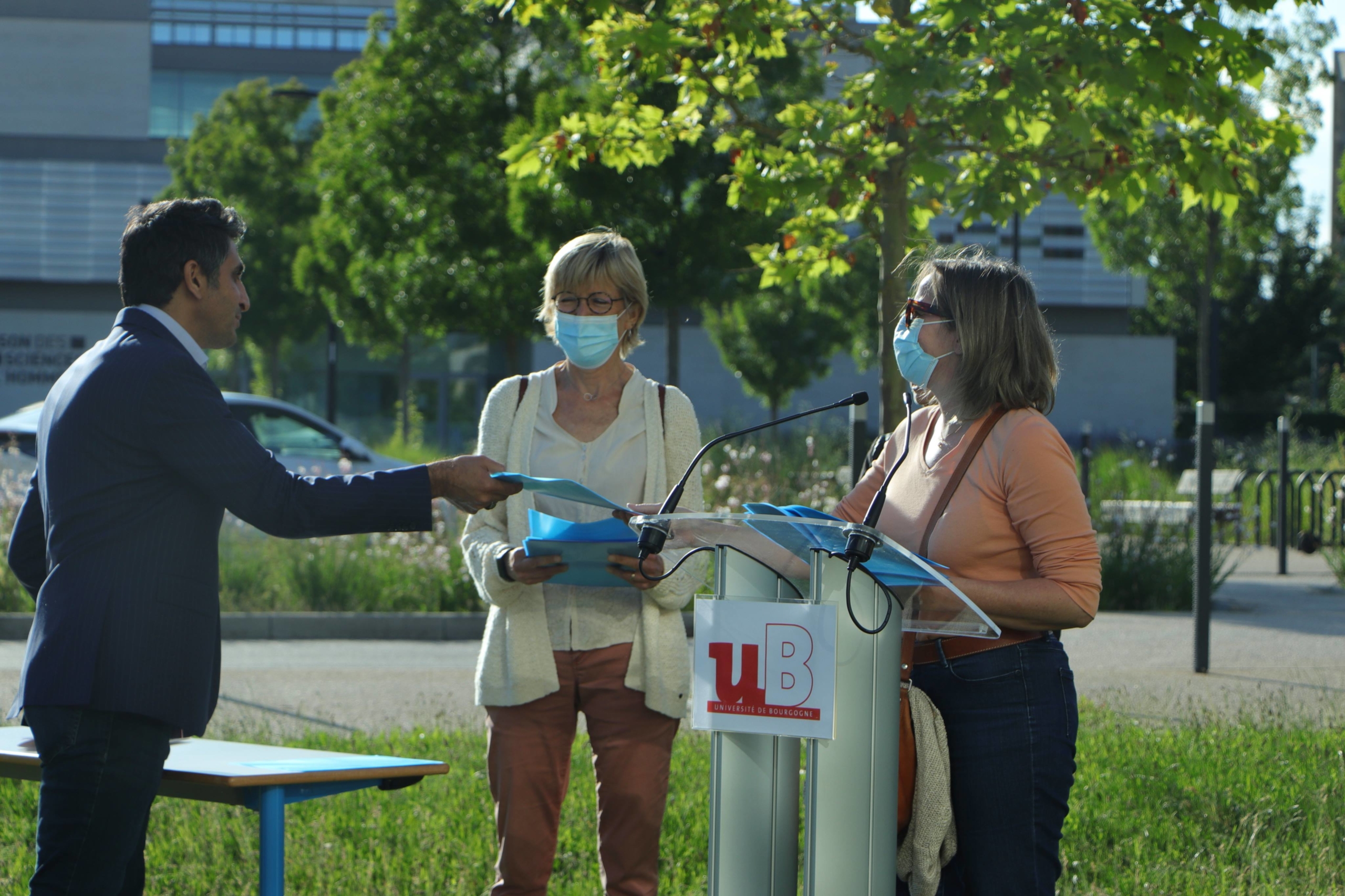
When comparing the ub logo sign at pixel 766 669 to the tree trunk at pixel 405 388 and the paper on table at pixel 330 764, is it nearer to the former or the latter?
the paper on table at pixel 330 764

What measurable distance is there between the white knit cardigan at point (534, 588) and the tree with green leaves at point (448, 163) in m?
19.5

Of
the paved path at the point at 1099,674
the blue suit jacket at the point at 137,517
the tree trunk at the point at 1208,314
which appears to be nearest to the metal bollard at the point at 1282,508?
the paved path at the point at 1099,674

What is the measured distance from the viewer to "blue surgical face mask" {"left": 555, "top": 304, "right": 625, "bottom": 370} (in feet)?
12.1

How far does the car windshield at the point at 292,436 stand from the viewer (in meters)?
15.3

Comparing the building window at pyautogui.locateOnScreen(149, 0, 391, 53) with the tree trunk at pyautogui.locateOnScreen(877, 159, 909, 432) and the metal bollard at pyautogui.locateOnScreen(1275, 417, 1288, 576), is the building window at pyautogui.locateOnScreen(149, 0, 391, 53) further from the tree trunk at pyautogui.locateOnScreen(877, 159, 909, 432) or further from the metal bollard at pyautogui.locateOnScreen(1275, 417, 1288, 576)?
the tree trunk at pyautogui.locateOnScreen(877, 159, 909, 432)

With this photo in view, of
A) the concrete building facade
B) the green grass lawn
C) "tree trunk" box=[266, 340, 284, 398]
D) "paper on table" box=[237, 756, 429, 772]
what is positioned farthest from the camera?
the concrete building facade

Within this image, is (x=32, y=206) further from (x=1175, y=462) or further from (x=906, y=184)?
(x=906, y=184)

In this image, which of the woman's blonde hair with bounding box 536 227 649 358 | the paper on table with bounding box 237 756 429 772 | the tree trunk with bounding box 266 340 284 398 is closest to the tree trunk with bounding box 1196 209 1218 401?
the woman's blonde hair with bounding box 536 227 649 358

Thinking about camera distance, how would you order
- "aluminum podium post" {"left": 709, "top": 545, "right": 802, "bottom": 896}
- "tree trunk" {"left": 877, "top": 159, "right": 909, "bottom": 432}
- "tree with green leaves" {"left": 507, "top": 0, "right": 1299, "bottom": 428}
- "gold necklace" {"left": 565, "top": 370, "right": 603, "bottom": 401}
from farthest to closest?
"tree trunk" {"left": 877, "top": 159, "right": 909, "bottom": 432}
"tree with green leaves" {"left": 507, "top": 0, "right": 1299, "bottom": 428}
"gold necklace" {"left": 565, "top": 370, "right": 603, "bottom": 401}
"aluminum podium post" {"left": 709, "top": 545, "right": 802, "bottom": 896}

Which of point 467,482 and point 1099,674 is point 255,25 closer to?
point 1099,674

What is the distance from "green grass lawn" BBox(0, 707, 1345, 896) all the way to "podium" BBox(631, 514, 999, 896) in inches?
82.3

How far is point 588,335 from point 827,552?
138 cm

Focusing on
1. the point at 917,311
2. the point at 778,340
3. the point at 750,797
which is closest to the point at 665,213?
the point at 778,340

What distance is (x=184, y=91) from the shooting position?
47.3m
